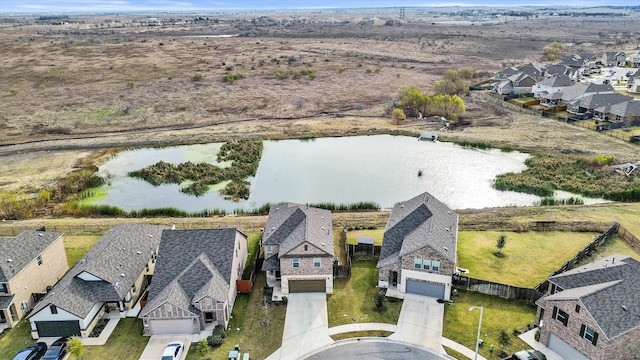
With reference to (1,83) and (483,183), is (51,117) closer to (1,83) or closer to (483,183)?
(1,83)

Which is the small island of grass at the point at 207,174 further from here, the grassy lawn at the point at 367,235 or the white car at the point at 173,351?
the white car at the point at 173,351

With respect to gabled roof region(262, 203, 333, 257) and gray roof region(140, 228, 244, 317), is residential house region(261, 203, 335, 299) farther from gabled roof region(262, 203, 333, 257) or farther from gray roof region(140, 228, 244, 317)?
gray roof region(140, 228, 244, 317)

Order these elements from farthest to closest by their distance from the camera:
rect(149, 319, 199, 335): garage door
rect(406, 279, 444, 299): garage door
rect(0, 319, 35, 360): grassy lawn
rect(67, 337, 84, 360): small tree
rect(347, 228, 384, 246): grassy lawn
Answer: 1. rect(347, 228, 384, 246): grassy lawn
2. rect(406, 279, 444, 299): garage door
3. rect(149, 319, 199, 335): garage door
4. rect(0, 319, 35, 360): grassy lawn
5. rect(67, 337, 84, 360): small tree

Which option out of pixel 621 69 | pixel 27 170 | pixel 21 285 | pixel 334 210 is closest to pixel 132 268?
pixel 21 285

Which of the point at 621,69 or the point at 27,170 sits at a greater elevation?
the point at 621,69

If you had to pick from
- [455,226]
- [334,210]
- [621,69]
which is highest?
[621,69]

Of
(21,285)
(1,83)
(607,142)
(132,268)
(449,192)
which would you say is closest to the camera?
(21,285)

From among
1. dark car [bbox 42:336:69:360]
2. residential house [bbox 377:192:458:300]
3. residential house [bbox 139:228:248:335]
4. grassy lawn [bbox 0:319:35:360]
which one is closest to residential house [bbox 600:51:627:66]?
residential house [bbox 377:192:458:300]
